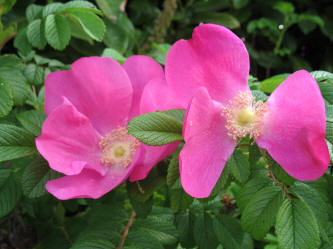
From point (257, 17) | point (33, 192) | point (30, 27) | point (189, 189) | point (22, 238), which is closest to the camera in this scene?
point (189, 189)

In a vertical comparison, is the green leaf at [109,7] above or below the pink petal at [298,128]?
below

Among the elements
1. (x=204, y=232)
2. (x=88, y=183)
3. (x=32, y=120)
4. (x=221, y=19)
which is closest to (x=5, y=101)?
(x=32, y=120)

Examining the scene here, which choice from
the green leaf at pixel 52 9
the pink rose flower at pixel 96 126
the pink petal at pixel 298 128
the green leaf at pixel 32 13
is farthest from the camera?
the green leaf at pixel 32 13

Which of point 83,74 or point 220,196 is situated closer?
point 83,74

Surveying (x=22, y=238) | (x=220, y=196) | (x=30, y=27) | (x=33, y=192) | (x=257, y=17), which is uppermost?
(x=30, y=27)

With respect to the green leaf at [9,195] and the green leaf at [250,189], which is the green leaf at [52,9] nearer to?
the green leaf at [9,195]

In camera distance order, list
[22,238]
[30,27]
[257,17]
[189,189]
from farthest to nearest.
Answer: [257,17]
[22,238]
[30,27]
[189,189]

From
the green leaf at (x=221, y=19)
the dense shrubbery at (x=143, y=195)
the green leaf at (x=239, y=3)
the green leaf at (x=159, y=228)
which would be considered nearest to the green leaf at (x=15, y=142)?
the dense shrubbery at (x=143, y=195)

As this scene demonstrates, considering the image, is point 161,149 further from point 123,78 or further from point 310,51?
point 310,51

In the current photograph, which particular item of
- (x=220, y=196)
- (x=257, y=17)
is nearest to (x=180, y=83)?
(x=220, y=196)
